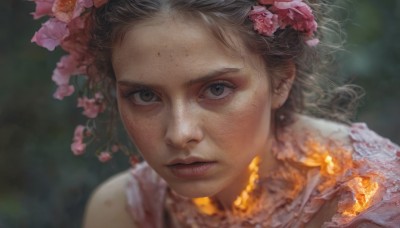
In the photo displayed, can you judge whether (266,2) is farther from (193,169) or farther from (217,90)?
(193,169)

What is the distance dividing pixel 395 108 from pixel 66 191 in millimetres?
1161

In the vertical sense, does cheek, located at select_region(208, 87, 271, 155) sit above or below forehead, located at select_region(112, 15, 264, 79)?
below

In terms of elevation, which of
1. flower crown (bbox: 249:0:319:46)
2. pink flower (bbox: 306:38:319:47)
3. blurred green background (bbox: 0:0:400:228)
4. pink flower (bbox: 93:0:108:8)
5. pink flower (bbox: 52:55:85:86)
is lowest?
blurred green background (bbox: 0:0:400:228)

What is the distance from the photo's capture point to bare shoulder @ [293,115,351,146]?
1887 mm

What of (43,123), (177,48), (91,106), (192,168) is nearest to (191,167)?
(192,168)

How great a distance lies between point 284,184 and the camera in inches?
73.2

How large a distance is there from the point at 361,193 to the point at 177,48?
49cm

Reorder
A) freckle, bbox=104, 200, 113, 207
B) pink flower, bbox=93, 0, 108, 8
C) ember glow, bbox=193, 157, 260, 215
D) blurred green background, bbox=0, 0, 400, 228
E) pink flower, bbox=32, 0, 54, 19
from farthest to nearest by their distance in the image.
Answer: blurred green background, bbox=0, 0, 400, 228 → freckle, bbox=104, 200, 113, 207 → ember glow, bbox=193, 157, 260, 215 → pink flower, bbox=32, 0, 54, 19 → pink flower, bbox=93, 0, 108, 8

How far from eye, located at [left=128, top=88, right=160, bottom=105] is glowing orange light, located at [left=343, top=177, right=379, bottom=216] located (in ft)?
1.47

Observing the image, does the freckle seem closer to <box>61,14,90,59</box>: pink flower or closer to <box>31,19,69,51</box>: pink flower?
<box>61,14,90,59</box>: pink flower

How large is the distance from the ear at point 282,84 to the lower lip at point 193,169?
238mm

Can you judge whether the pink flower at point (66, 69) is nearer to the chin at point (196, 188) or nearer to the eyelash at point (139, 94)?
the eyelash at point (139, 94)

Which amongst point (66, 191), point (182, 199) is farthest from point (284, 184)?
point (66, 191)

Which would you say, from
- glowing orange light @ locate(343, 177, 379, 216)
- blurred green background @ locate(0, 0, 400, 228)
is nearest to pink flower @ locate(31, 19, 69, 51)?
glowing orange light @ locate(343, 177, 379, 216)
